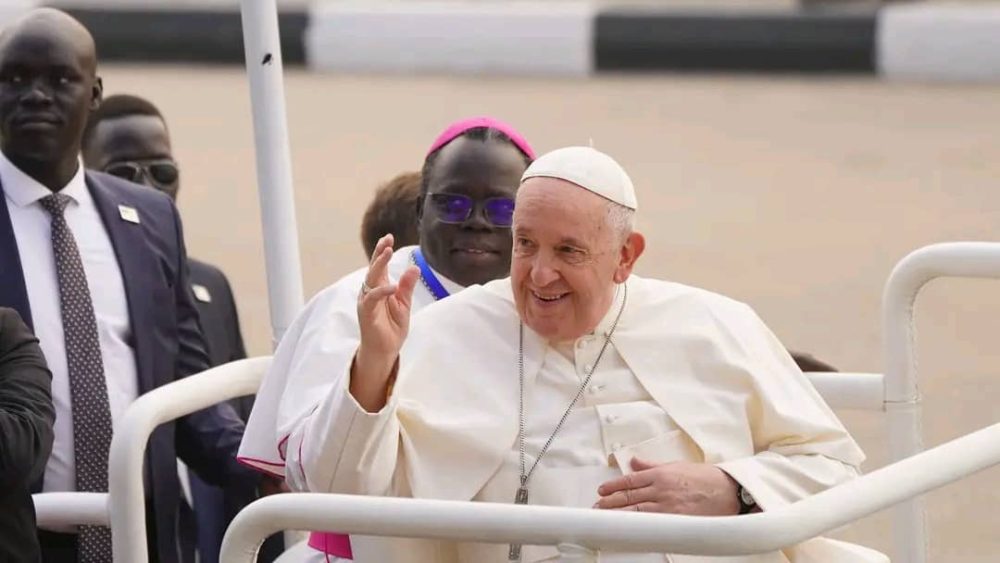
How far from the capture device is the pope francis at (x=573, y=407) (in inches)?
143

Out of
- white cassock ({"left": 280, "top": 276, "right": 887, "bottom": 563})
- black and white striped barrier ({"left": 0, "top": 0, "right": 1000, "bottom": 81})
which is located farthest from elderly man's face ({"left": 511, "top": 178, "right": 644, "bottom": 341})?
black and white striped barrier ({"left": 0, "top": 0, "right": 1000, "bottom": 81})

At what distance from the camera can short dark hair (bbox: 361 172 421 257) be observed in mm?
5016

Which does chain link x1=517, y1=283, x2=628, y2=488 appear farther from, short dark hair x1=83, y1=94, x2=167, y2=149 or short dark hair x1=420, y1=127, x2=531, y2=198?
short dark hair x1=83, y1=94, x2=167, y2=149

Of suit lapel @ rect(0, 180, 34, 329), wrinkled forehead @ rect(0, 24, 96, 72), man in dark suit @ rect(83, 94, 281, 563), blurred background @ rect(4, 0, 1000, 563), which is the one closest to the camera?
suit lapel @ rect(0, 180, 34, 329)

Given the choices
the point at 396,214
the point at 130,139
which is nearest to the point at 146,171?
the point at 130,139

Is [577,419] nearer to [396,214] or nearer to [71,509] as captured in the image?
[71,509]

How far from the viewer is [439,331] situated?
12.9ft

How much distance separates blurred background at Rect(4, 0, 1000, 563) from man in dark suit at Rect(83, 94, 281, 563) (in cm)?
259

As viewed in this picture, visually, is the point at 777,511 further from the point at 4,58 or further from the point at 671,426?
the point at 4,58

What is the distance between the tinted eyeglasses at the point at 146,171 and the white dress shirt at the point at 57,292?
0.87 meters

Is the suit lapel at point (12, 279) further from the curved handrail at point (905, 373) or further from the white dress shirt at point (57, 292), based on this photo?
the curved handrail at point (905, 373)

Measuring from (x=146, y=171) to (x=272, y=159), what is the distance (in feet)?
2.88

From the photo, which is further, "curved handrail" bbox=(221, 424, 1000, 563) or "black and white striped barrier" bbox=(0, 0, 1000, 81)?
"black and white striped barrier" bbox=(0, 0, 1000, 81)

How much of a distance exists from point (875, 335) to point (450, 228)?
5462mm
